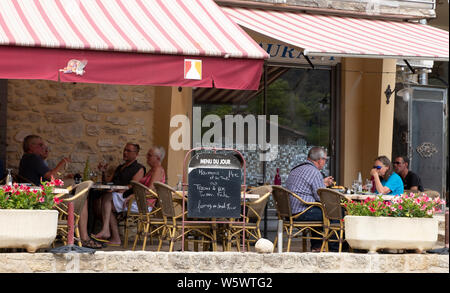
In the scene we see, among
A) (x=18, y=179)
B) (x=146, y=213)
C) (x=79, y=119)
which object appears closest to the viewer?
(x=146, y=213)

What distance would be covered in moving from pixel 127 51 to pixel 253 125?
4425mm

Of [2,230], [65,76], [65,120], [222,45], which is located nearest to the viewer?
[2,230]

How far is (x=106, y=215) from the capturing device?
11039mm

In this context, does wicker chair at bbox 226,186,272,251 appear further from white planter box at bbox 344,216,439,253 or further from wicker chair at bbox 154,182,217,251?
white planter box at bbox 344,216,439,253

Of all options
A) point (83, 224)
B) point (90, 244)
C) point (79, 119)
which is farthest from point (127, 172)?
point (79, 119)

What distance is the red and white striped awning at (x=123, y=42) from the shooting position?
8141 mm

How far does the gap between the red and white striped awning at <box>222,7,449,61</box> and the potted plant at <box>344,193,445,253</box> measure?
1.74 meters

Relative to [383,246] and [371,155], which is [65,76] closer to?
[383,246]

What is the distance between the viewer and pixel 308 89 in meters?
12.9

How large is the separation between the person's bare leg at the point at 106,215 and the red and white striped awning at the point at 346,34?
2864 millimetres

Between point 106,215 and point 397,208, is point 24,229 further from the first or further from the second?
point 397,208

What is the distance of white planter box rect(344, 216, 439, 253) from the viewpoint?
8.39m

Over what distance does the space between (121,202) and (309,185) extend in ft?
9.43
